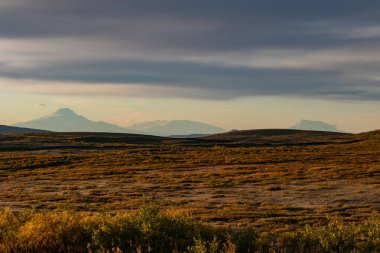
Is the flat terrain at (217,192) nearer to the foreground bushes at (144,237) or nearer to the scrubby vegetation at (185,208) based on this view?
the scrubby vegetation at (185,208)

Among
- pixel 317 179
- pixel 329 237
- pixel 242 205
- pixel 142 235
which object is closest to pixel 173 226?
pixel 142 235

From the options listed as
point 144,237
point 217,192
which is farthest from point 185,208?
point 144,237

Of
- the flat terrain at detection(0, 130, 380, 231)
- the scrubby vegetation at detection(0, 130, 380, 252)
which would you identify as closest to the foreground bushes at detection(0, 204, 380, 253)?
the scrubby vegetation at detection(0, 130, 380, 252)

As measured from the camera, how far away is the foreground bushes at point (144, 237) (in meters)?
14.2

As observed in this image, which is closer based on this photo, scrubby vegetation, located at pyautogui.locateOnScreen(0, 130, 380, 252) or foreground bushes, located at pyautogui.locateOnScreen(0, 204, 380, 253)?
foreground bushes, located at pyautogui.locateOnScreen(0, 204, 380, 253)

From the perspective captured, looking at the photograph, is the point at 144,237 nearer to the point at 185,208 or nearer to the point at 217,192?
the point at 185,208

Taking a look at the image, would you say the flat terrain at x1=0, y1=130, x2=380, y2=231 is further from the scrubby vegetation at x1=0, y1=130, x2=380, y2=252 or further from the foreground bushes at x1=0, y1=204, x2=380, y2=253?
the foreground bushes at x1=0, y1=204, x2=380, y2=253

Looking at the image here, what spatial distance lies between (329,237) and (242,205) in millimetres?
14344

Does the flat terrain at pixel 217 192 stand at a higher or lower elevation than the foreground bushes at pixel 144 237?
lower

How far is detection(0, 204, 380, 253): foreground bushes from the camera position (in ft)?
46.5

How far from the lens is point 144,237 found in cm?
1461

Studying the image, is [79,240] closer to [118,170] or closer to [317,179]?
[317,179]

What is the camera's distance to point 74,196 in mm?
35094

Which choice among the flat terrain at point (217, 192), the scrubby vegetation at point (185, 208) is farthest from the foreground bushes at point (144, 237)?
the flat terrain at point (217, 192)
